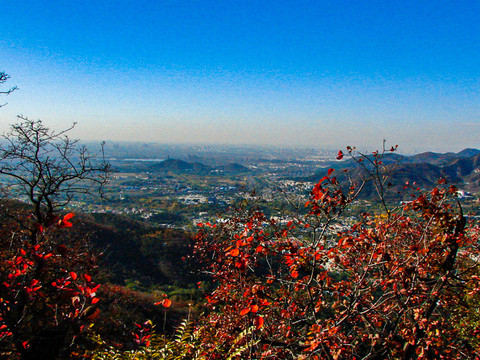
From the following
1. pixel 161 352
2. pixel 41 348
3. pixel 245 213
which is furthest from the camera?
pixel 245 213

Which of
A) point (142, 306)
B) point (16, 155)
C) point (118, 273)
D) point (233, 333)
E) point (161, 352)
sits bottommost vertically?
point (118, 273)

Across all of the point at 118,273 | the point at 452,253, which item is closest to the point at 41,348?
the point at 452,253

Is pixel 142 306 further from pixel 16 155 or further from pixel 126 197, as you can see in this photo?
pixel 126 197

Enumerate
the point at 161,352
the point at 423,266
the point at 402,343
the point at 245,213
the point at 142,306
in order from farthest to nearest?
1. the point at 142,306
2. the point at 245,213
3. the point at 402,343
4. the point at 423,266
5. the point at 161,352

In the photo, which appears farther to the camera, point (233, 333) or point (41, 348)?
point (233, 333)

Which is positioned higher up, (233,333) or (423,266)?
(423,266)

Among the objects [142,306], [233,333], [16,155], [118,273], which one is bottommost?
[118,273]

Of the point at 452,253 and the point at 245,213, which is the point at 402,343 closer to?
the point at 452,253

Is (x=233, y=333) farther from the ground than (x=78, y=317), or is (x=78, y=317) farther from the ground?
(x=78, y=317)

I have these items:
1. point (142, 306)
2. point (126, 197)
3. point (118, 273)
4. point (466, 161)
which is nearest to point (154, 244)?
point (118, 273)
